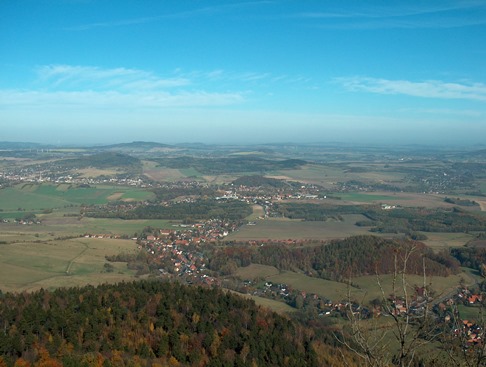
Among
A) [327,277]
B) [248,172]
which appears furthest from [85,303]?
[248,172]

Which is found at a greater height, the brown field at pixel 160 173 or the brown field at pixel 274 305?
the brown field at pixel 160 173

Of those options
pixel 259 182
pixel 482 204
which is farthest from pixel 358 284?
pixel 259 182

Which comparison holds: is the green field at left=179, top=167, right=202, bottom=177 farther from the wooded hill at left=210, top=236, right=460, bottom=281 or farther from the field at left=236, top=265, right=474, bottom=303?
the field at left=236, top=265, right=474, bottom=303

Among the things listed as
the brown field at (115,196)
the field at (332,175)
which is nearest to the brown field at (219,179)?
the field at (332,175)

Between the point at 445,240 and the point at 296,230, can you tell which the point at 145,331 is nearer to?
the point at 296,230


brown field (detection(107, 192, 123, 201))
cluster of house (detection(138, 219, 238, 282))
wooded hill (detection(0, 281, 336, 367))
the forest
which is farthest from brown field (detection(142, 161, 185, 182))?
wooded hill (detection(0, 281, 336, 367))

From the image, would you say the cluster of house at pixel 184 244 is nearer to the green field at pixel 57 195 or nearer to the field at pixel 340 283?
the field at pixel 340 283

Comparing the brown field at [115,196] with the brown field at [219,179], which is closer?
the brown field at [115,196]
